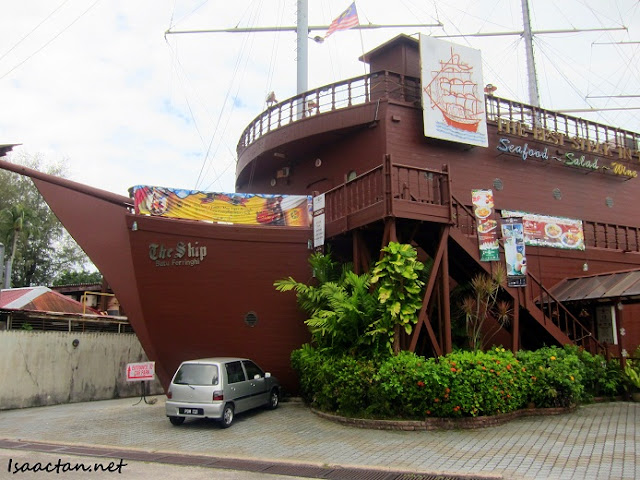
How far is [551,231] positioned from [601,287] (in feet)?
8.78

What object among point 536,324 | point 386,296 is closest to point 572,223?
point 536,324

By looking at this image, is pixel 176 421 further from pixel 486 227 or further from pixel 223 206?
pixel 486 227

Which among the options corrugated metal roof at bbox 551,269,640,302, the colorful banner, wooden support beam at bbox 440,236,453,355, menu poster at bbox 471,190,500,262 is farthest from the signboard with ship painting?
corrugated metal roof at bbox 551,269,640,302

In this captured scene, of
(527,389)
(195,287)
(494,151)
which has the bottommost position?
(527,389)

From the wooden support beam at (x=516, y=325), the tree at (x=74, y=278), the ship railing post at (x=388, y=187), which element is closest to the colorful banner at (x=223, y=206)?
the ship railing post at (x=388, y=187)

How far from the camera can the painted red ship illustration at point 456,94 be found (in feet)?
47.9

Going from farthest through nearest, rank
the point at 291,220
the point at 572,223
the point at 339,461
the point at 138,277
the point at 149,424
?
the point at 572,223, the point at 291,220, the point at 138,277, the point at 149,424, the point at 339,461

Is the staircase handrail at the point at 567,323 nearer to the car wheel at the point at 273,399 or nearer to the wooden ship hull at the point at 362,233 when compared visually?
the wooden ship hull at the point at 362,233

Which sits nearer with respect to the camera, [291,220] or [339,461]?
[339,461]

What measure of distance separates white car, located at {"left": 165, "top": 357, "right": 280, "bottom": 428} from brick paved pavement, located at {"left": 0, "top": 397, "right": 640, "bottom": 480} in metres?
0.34

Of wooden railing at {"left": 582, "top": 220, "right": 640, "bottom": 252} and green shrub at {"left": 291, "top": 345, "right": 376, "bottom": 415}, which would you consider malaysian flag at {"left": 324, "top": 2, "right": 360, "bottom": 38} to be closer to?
wooden railing at {"left": 582, "top": 220, "right": 640, "bottom": 252}

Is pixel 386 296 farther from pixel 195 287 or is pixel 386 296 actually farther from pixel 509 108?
pixel 509 108

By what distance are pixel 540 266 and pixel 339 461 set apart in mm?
9730

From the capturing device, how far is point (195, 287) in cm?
1284
